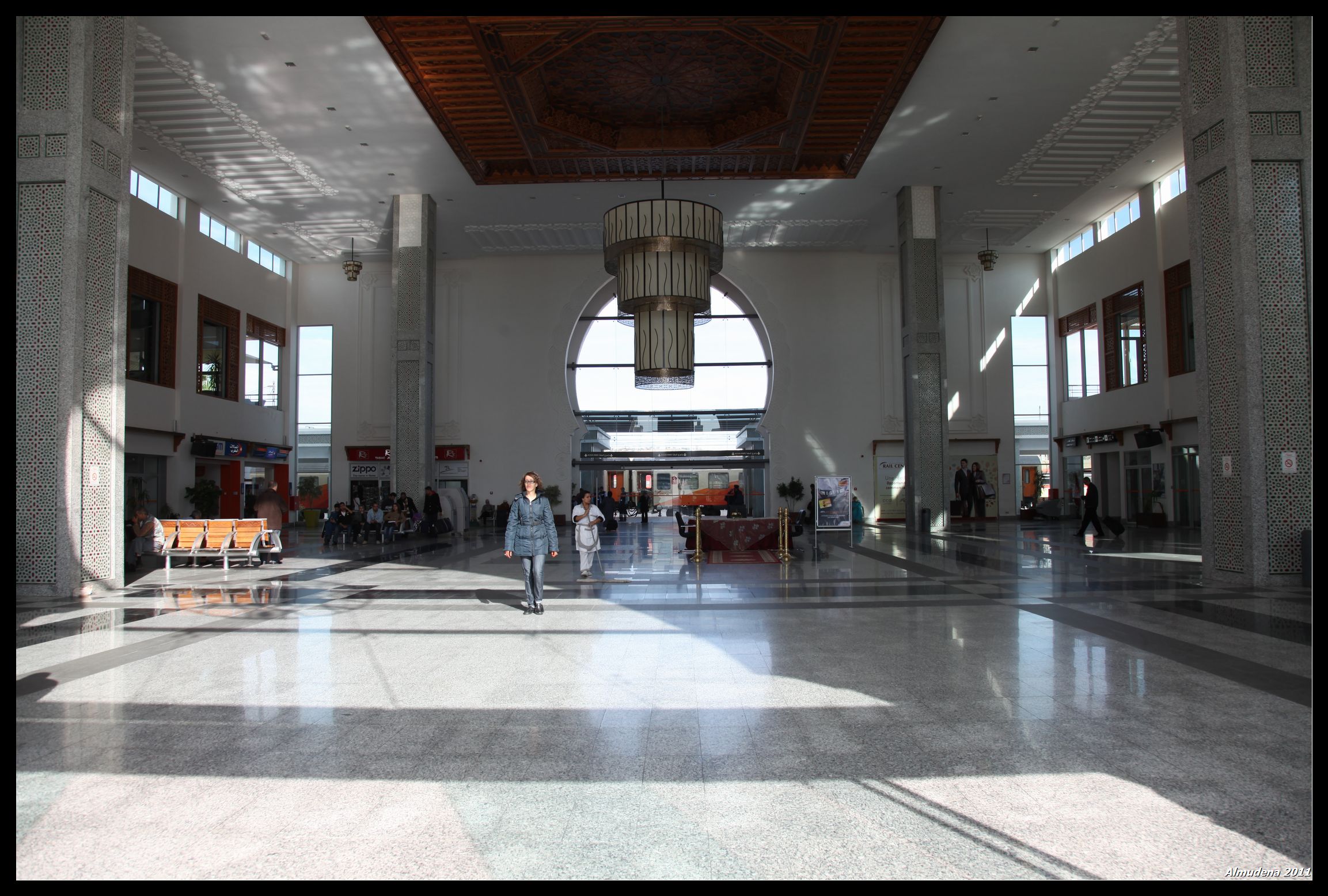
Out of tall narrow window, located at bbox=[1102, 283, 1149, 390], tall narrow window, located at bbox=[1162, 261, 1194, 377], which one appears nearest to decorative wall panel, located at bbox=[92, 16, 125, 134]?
tall narrow window, located at bbox=[1162, 261, 1194, 377]

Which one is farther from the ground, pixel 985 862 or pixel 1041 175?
pixel 1041 175

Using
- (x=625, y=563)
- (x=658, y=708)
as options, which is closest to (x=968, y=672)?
(x=658, y=708)

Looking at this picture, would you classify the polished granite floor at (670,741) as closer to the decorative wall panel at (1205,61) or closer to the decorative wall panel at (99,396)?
the decorative wall panel at (99,396)

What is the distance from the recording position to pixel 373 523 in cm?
1873

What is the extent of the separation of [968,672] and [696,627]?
7.95 ft

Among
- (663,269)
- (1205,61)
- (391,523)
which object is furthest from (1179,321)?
(391,523)

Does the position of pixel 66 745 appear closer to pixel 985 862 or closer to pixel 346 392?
pixel 985 862

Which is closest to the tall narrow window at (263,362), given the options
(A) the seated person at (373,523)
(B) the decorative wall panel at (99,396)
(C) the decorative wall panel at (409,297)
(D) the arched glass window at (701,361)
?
(C) the decorative wall panel at (409,297)

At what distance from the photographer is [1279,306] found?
933 centimetres

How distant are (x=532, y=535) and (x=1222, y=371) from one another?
832 cm

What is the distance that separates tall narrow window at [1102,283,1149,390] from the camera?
71.3 ft

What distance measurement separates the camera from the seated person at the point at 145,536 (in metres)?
12.6

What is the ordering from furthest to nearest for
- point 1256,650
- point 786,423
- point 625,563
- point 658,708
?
point 786,423 → point 625,563 → point 1256,650 → point 658,708

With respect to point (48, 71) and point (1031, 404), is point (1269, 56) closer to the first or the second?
point (48, 71)
